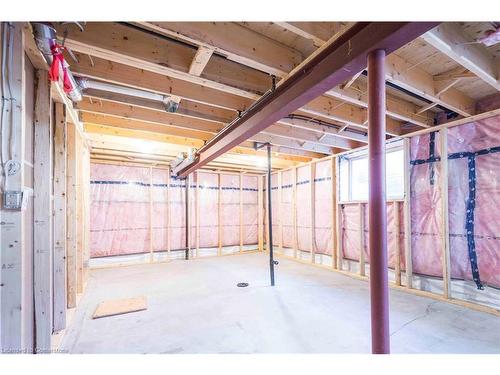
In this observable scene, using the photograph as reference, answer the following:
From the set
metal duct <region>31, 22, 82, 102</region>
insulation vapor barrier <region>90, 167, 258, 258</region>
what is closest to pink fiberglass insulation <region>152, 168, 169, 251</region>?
insulation vapor barrier <region>90, 167, 258, 258</region>

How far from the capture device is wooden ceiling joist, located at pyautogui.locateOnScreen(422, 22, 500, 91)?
1595mm

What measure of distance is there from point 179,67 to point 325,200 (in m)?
3.82

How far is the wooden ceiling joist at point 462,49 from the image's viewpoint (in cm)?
159

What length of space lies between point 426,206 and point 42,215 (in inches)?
159

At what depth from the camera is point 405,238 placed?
3.51 m

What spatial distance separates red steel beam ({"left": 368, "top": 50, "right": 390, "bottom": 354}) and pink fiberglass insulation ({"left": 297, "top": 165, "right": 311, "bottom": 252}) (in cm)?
411

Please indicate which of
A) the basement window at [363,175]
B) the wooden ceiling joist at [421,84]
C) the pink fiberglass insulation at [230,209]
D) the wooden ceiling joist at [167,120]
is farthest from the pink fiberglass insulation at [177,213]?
the wooden ceiling joist at [421,84]

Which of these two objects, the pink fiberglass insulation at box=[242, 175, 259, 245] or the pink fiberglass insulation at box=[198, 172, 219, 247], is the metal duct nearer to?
the pink fiberglass insulation at box=[198, 172, 219, 247]

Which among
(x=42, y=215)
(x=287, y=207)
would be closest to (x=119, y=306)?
(x=42, y=215)

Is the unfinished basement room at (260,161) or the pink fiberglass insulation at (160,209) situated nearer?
the unfinished basement room at (260,161)

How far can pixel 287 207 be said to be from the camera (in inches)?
241

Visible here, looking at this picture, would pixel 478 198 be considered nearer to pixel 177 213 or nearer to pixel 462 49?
pixel 462 49

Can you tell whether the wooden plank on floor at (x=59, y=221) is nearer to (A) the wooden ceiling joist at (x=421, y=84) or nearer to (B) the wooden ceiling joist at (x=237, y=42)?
(B) the wooden ceiling joist at (x=237, y=42)

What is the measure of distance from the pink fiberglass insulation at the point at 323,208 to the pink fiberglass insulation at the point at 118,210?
352 cm
